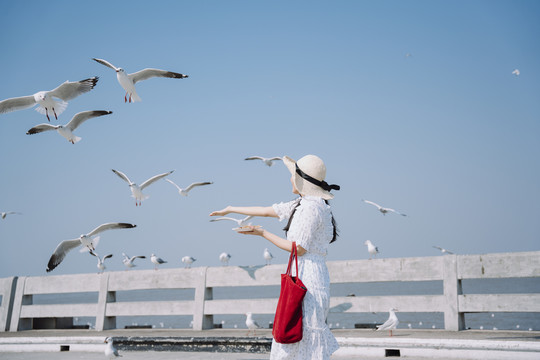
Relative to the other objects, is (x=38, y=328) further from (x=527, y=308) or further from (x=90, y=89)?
(x=527, y=308)

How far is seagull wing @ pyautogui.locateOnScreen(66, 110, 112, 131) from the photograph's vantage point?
37.7 ft

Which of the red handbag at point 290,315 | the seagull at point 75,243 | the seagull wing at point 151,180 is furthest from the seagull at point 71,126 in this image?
the red handbag at point 290,315

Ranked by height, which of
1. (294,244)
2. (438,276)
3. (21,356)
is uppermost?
(438,276)

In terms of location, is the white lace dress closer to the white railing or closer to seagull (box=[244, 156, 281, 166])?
the white railing

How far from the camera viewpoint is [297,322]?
11.9 ft

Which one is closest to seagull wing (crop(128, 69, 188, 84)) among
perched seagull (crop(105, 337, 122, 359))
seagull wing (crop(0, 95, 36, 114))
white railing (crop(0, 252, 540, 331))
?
seagull wing (crop(0, 95, 36, 114))

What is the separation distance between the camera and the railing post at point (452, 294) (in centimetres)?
845

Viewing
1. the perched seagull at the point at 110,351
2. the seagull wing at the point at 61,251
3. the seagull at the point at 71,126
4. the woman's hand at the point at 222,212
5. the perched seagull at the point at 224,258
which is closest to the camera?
the woman's hand at the point at 222,212

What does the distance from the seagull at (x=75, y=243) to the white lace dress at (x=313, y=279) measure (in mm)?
5807

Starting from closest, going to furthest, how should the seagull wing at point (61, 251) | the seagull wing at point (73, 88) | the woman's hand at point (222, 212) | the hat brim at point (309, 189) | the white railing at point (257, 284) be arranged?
the hat brim at point (309, 189) → the woman's hand at point (222, 212) → the white railing at point (257, 284) → the seagull wing at point (61, 251) → the seagull wing at point (73, 88)

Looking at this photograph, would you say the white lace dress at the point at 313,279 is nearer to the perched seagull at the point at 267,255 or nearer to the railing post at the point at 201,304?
the railing post at the point at 201,304

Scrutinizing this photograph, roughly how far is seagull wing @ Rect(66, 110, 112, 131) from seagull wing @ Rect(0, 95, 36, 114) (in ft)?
2.93

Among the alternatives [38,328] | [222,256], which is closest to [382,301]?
[38,328]

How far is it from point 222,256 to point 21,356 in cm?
1331
